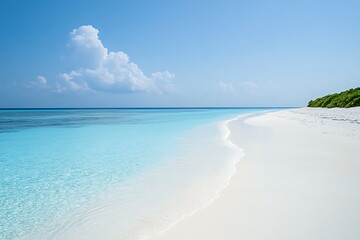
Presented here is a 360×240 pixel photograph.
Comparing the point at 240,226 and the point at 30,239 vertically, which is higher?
the point at 240,226

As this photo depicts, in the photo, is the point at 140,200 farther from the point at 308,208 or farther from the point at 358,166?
the point at 358,166

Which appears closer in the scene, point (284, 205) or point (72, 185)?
point (284, 205)

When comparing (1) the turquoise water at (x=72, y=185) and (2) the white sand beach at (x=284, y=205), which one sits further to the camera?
(1) the turquoise water at (x=72, y=185)

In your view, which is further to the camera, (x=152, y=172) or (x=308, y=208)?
(x=152, y=172)

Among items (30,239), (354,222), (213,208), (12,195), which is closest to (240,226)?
(213,208)

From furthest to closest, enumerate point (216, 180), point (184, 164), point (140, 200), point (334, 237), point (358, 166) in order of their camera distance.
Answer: point (184, 164) < point (358, 166) < point (216, 180) < point (140, 200) < point (334, 237)

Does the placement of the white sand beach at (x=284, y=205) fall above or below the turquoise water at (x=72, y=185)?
above

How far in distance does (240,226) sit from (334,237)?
42.7 inches

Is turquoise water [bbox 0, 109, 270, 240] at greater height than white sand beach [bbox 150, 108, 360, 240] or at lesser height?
lesser

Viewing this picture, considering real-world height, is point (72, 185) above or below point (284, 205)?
below

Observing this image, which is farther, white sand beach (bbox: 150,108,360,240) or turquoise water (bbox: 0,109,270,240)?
turquoise water (bbox: 0,109,270,240)

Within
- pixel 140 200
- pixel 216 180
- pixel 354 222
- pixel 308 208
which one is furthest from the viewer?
pixel 216 180

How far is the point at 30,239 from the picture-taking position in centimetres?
345

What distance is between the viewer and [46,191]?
18.0 ft
